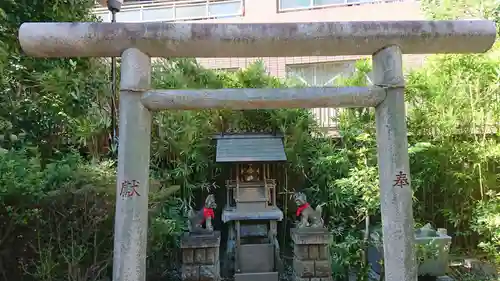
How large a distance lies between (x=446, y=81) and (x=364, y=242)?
343 centimetres

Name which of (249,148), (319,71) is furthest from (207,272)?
(319,71)

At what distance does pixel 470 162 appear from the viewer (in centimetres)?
653

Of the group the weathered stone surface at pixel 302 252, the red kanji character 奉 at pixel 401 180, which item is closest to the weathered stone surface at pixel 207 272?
the weathered stone surface at pixel 302 252

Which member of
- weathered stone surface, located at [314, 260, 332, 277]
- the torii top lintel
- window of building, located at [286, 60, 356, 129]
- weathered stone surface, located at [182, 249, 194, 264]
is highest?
window of building, located at [286, 60, 356, 129]

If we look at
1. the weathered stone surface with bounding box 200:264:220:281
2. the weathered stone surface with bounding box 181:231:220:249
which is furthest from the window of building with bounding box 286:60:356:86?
the weathered stone surface with bounding box 200:264:220:281

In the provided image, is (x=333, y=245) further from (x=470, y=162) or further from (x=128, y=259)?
(x=128, y=259)

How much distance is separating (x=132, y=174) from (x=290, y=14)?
8.23 metres

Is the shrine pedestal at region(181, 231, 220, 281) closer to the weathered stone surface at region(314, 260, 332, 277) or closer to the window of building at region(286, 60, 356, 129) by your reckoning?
the weathered stone surface at region(314, 260, 332, 277)

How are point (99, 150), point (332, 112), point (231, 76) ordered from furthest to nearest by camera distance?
point (332, 112) → point (231, 76) → point (99, 150)

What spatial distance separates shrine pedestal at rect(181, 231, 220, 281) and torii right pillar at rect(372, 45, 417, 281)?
2.65 meters

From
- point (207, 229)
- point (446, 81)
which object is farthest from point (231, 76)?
point (446, 81)

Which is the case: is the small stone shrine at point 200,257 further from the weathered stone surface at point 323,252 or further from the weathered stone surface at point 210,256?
the weathered stone surface at point 323,252

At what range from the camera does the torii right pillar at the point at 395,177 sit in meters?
3.05

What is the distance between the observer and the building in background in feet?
30.6
